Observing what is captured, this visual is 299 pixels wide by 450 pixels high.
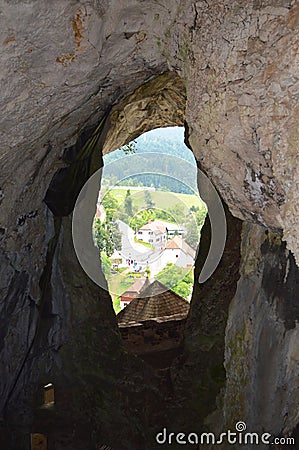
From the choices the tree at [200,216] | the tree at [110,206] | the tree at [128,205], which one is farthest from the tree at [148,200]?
the tree at [200,216]

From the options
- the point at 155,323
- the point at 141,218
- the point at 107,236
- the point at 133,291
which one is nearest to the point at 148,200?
the point at 141,218

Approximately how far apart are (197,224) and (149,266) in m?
0.47

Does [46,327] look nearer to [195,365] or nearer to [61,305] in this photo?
[61,305]

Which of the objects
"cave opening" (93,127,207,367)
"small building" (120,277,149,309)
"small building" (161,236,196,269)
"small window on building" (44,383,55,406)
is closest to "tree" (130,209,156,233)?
"cave opening" (93,127,207,367)

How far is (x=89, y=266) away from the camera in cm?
380

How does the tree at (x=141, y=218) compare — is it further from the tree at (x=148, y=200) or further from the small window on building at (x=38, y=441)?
the small window on building at (x=38, y=441)

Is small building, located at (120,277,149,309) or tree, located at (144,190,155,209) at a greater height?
tree, located at (144,190,155,209)

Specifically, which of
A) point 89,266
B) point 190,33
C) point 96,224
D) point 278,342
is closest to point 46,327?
point 89,266

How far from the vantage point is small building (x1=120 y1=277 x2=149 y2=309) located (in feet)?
14.4

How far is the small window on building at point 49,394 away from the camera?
3676mm

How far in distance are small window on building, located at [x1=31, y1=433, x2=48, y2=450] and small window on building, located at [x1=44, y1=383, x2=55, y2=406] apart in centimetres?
22

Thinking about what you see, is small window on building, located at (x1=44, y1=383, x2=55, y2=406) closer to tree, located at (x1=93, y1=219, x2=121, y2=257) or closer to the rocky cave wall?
the rocky cave wall

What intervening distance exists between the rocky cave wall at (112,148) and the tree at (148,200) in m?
0.46

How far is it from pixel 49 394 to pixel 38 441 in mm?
318
